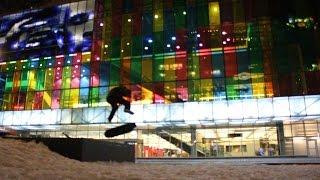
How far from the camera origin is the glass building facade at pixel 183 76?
A: 34781 millimetres

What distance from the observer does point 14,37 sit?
4759 cm

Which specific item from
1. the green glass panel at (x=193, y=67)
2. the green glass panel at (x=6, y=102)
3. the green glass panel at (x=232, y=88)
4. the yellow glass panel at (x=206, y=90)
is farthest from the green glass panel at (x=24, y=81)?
the green glass panel at (x=232, y=88)

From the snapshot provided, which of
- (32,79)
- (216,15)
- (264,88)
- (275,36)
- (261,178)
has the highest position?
(216,15)

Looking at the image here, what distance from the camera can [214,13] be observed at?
38.7 meters

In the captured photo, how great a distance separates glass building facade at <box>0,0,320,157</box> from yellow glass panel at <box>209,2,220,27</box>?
11cm

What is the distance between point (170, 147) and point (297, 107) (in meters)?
13.9

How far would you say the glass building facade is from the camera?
34.8 meters

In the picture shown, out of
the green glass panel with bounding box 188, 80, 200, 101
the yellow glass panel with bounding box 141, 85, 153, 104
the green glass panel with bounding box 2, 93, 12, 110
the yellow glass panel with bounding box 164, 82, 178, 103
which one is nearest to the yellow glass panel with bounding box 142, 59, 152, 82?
the yellow glass panel with bounding box 141, 85, 153, 104

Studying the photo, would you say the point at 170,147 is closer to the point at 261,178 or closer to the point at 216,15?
the point at 216,15

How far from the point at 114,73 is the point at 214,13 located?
1296cm

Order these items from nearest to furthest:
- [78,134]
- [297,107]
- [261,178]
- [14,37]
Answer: [261,178] → [297,107] → [78,134] → [14,37]

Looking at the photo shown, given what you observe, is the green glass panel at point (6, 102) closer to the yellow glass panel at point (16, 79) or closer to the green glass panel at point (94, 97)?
the yellow glass panel at point (16, 79)

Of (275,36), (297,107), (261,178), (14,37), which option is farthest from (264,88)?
(14,37)

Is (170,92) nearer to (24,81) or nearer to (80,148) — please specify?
(24,81)
